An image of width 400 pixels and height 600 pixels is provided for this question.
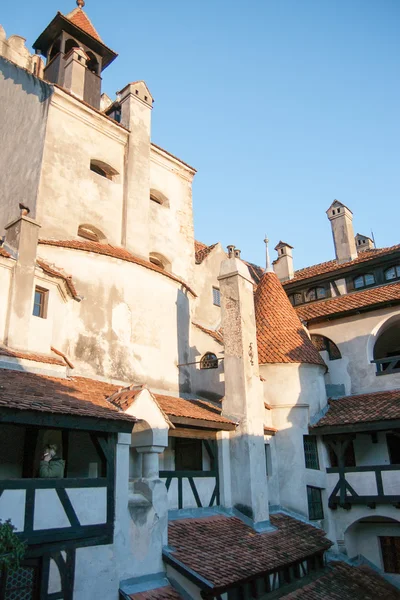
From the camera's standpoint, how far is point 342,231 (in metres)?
24.9

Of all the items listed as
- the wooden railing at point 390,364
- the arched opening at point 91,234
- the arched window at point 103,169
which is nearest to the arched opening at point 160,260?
the arched opening at point 91,234

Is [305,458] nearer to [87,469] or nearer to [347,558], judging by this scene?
[347,558]

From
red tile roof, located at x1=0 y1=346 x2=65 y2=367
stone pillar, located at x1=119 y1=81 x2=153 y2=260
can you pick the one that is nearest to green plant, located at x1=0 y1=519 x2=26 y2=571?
red tile roof, located at x1=0 y1=346 x2=65 y2=367

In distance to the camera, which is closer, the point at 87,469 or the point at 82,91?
the point at 87,469

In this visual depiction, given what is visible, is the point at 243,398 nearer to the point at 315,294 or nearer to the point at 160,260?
the point at 160,260

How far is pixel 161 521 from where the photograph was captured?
435 inches

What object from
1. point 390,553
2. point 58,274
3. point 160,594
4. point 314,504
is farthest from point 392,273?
point 160,594

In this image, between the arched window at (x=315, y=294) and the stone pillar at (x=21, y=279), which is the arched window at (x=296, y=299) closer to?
the arched window at (x=315, y=294)

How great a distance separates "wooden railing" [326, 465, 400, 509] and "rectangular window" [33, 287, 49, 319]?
10823mm

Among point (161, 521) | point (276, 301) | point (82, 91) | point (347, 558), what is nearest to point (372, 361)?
point (276, 301)

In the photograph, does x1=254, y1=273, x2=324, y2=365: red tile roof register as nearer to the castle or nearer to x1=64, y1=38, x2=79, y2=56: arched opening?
the castle

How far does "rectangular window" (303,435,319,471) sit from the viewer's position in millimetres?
17797

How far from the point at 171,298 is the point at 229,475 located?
5.96 metres

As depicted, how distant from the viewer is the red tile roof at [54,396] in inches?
343
